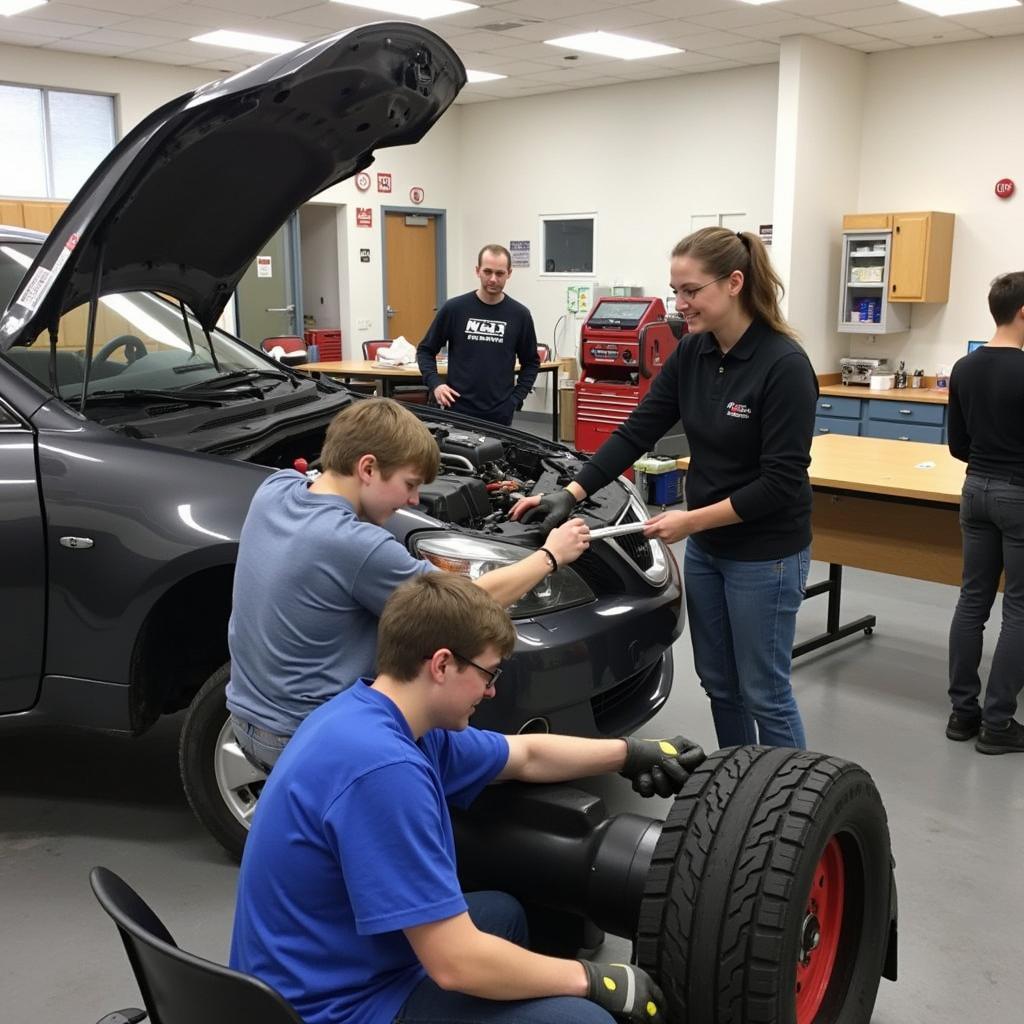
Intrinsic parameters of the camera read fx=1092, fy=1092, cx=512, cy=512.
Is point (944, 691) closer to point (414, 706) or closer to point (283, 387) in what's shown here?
point (283, 387)

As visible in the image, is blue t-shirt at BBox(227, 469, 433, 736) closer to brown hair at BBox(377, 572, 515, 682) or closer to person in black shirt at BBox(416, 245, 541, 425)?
brown hair at BBox(377, 572, 515, 682)

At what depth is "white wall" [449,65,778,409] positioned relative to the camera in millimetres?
10281

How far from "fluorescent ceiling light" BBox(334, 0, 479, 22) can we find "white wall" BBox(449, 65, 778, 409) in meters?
3.23

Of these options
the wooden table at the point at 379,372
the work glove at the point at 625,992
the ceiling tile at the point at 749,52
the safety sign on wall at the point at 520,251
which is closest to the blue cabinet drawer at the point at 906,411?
the wooden table at the point at 379,372

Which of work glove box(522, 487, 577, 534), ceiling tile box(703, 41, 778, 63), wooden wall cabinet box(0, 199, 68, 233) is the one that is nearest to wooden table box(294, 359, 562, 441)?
wooden wall cabinet box(0, 199, 68, 233)

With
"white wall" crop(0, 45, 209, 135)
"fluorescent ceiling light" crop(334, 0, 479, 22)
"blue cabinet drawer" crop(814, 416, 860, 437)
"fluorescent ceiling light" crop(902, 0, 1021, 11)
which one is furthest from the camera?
"white wall" crop(0, 45, 209, 135)

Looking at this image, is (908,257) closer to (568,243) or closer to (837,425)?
(837,425)


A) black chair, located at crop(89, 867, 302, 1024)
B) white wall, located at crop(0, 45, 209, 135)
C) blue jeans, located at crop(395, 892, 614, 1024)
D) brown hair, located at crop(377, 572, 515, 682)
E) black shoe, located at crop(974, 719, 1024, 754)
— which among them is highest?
white wall, located at crop(0, 45, 209, 135)

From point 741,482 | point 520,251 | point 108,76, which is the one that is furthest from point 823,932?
point 520,251

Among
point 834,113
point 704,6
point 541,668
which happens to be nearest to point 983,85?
point 834,113

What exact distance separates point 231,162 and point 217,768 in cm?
165

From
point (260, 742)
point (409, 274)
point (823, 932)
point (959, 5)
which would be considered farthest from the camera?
point (409, 274)

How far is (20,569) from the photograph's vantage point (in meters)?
2.82

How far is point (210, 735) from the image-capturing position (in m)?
2.77
